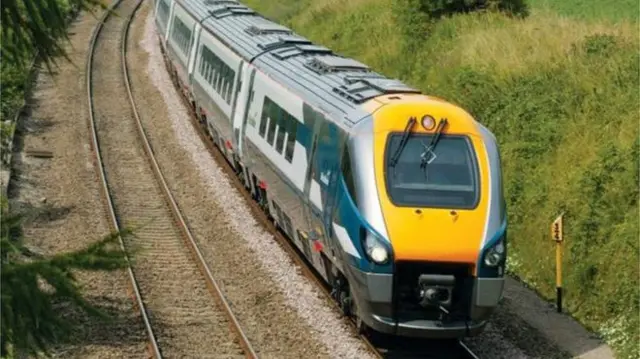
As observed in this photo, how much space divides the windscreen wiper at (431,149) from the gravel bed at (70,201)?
3.65m

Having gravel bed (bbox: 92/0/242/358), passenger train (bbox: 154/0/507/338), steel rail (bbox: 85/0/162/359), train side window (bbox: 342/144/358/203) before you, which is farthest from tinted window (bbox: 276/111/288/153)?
train side window (bbox: 342/144/358/203)

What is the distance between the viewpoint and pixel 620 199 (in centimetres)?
1548

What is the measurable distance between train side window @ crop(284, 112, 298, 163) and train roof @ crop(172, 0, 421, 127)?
443 mm

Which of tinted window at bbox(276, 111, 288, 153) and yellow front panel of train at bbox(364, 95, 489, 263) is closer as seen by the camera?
yellow front panel of train at bbox(364, 95, 489, 263)

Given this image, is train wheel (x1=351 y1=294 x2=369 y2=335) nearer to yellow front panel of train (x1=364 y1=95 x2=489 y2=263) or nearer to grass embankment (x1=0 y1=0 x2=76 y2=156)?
yellow front panel of train (x1=364 y1=95 x2=489 y2=263)

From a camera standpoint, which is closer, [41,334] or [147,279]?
[41,334]

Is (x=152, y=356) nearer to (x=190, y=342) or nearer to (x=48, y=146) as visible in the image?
(x=190, y=342)

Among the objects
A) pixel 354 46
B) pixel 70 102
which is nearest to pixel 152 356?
pixel 70 102

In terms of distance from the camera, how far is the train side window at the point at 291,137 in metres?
15.6

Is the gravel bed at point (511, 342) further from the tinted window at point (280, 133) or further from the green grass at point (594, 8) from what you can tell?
the green grass at point (594, 8)

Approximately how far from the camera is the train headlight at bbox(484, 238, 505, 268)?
11922 millimetres

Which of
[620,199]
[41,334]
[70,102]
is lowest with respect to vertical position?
[70,102]

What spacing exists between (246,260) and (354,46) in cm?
1636

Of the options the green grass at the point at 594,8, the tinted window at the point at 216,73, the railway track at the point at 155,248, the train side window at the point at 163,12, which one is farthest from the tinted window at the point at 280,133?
the train side window at the point at 163,12
